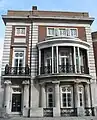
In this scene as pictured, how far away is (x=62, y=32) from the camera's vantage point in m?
21.7

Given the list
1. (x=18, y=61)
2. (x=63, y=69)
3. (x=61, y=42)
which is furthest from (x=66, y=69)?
(x=18, y=61)

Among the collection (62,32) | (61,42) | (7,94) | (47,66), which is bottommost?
(7,94)

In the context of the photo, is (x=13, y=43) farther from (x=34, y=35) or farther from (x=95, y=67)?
(x=95, y=67)

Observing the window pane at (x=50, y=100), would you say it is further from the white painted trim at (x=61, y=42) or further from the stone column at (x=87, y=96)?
the white painted trim at (x=61, y=42)

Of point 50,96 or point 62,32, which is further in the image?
point 62,32

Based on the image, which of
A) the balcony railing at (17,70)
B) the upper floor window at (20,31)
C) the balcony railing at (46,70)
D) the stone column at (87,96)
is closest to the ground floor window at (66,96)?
the stone column at (87,96)

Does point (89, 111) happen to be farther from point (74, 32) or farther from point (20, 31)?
point (20, 31)

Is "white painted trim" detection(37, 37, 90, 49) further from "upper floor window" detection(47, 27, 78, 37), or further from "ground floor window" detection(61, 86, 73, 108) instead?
"ground floor window" detection(61, 86, 73, 108)

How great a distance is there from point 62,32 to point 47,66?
4853mm

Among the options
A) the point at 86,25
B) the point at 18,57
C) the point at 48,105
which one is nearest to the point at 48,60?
the point at 18,57

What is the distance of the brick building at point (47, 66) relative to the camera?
18281 mm

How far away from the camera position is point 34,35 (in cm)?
2134

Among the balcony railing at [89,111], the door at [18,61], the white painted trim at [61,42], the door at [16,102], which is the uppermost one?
the white painted trim at [61,42]

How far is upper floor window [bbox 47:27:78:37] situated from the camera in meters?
21.6
